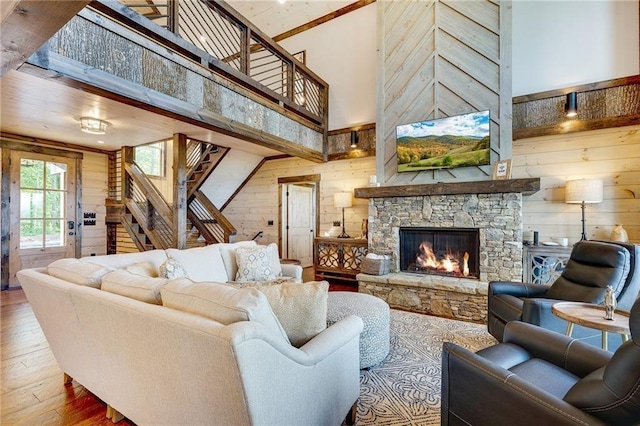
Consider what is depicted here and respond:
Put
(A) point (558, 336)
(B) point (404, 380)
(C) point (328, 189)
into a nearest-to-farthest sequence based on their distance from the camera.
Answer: (A) point (558, 336) → (B) point (404, 380) → (C) point (328, 189)

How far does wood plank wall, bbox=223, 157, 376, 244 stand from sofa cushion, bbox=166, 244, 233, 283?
3.00 metres

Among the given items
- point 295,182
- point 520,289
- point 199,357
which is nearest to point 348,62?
point 295,182

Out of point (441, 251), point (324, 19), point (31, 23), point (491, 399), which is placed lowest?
point (491, 399)

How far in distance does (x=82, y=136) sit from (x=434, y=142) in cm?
550

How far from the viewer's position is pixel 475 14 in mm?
4191

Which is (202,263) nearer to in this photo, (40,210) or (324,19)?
(40,210)

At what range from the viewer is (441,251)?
438cm

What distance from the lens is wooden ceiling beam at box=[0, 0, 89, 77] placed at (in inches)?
55.0

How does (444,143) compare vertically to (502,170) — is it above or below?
above

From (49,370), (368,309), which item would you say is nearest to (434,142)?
(368,309)

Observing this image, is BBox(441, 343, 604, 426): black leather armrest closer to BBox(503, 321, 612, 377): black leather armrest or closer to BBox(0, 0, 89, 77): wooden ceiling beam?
BBox(503, 321, 612, 377): black leather armrest

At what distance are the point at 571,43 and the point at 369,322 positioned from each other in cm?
460

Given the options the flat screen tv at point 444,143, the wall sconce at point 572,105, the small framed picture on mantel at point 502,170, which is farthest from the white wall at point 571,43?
the small framed picture on mantel at point 502,170

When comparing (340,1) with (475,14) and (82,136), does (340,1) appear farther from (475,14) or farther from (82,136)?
(82,136)
